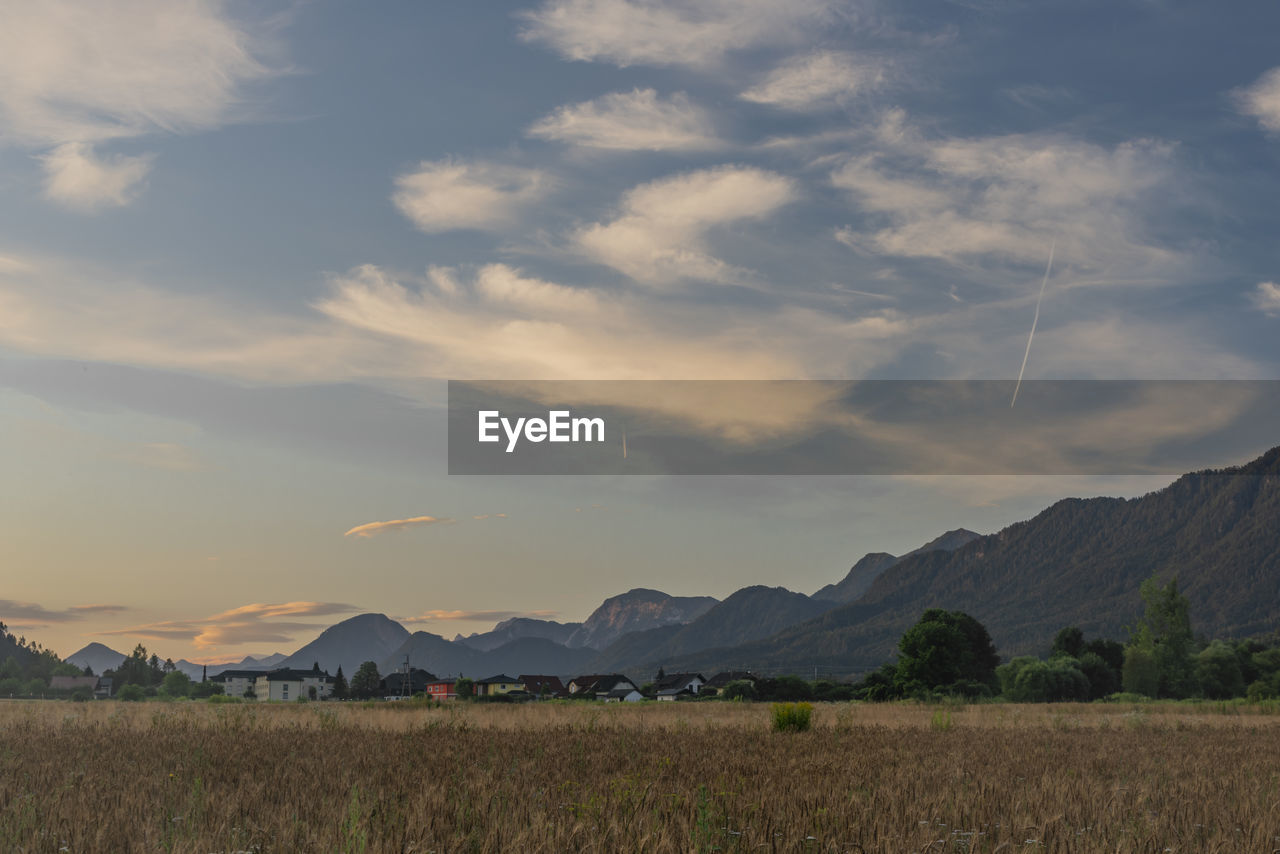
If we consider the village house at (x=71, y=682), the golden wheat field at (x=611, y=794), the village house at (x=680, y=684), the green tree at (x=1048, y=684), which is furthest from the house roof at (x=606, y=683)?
the golden wheat field at (x=611, y=794)

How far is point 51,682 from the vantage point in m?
178

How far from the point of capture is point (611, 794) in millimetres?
9469

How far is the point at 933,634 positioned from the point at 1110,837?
8460 cm

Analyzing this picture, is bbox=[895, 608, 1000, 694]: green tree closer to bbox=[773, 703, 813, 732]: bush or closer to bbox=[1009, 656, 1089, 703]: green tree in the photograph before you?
bbox=[1009, 656, 1089, 703]: green tree

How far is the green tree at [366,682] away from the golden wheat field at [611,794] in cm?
14966

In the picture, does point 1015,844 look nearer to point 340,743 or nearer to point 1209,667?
point 340,743

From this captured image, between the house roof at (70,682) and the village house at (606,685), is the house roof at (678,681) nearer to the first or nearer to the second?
the village house at (606,685)

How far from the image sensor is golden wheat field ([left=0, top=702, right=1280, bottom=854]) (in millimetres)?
6973

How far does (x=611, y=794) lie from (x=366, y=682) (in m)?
168

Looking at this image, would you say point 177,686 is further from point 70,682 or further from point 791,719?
point 791,719

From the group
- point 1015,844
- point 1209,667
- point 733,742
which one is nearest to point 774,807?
point 1015,844

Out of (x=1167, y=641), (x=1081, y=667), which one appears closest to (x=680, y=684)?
(x=1167, y=641)

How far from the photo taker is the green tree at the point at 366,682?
159125mm

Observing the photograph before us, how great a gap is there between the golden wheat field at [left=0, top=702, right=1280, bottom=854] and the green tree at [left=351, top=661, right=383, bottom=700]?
150 meters
